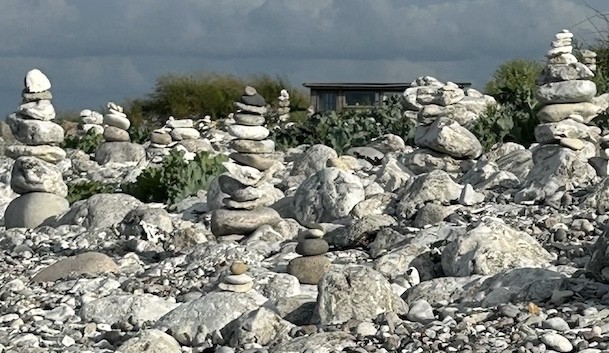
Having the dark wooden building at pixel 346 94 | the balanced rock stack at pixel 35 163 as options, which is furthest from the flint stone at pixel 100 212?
the dark wooden building at pixel 346 94

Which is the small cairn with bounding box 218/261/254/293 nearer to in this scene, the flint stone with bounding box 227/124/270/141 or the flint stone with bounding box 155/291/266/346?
the flint stone with bounding box 155/291/266/346

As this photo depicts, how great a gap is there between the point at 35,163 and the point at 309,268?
5.64m

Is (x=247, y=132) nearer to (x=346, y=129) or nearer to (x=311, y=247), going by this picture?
Answer: (x=311, y=247)

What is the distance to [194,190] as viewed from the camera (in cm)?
1405

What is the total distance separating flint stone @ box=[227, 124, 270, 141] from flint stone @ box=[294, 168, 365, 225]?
97 cm

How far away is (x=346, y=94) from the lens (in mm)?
31469

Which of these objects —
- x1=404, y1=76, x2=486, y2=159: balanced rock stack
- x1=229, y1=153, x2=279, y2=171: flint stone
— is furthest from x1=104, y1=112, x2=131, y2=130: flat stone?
x1=229, y1=153, x2=279, y2=171: flint stone

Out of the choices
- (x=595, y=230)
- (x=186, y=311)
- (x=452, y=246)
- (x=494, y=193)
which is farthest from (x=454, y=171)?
(x=186, y=311)

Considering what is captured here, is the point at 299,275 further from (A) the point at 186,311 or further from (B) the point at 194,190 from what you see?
(B) the point at 194,190

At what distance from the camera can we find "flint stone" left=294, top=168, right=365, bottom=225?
1138 cm

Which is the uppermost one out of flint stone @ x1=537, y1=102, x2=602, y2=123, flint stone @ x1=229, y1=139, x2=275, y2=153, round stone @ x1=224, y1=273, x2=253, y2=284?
flint stone @ x1=537, y1=102, x2=602, y2=123

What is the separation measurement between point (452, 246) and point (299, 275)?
4.01 ft

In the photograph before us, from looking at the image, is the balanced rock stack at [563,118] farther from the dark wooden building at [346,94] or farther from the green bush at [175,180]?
the dark wooden building at [346,94]

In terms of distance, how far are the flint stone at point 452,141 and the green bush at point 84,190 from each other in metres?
4.63
